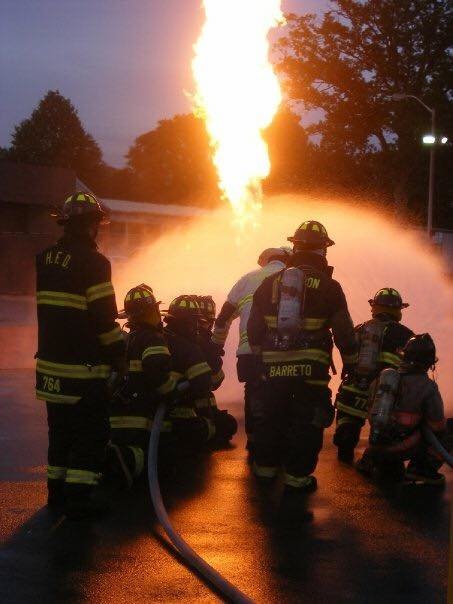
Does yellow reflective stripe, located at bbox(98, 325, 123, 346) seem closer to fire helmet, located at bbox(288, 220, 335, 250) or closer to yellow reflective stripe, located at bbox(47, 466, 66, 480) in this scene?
yellow reflective stripe, located at bbox(47, 466, 66, 480)

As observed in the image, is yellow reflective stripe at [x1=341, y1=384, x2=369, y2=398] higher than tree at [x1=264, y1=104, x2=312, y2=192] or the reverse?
the reverse

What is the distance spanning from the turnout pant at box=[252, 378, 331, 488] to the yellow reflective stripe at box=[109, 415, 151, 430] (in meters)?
0.82

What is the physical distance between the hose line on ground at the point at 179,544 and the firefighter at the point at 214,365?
58.8 inches

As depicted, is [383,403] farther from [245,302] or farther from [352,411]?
[245,302]

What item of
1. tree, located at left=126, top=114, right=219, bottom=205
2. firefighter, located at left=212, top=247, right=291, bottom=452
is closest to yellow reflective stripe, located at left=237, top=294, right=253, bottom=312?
firefighter, located at left=212, top=247, right=291, bottom=452

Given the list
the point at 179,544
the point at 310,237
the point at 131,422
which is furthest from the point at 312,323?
the point at 179,544

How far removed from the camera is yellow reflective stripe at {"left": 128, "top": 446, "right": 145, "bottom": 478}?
660cm

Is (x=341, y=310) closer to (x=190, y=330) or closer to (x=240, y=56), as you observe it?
(x=190, y=330)

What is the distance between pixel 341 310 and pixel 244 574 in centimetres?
255

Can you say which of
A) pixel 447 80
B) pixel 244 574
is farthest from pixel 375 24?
pixel 244 574

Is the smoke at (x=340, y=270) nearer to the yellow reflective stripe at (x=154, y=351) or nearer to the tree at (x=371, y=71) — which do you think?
the yellow reflective stripe at (x=154, y=351)

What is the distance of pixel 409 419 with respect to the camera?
7.07 m

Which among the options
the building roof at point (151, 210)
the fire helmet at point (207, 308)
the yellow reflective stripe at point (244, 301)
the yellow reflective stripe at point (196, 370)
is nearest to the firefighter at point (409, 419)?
the yellow reflective stripe at point (196, 370)

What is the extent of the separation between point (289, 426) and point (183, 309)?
1353 mm
